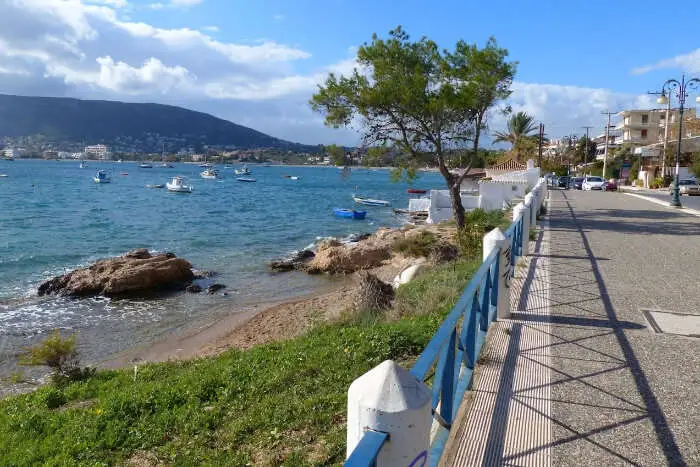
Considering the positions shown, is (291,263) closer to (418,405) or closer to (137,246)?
(137,246)

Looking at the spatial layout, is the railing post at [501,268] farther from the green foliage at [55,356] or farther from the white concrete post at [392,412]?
the green foliage at [55,356]

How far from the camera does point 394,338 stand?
6645 millimetres

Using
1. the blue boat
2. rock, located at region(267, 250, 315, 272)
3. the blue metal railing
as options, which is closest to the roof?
the blue boat

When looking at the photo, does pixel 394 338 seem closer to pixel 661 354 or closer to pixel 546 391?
pixel 546 391

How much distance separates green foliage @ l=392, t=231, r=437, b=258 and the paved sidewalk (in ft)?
34.9

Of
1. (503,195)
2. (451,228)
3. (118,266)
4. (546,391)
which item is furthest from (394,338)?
(503,195)

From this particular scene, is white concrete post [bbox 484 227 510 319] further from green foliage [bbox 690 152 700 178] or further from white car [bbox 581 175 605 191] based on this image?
green foliage [bbox 690 152 700 178]

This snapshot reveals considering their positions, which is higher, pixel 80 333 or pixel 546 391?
pixel 546 391

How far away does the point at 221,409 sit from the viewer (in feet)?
18.6

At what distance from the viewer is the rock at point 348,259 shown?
71.8ft

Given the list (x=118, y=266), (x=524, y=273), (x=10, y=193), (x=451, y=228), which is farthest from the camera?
(x=10, y=193)

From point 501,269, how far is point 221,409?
355cm

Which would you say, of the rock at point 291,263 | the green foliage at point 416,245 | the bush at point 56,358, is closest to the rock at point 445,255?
the green foliage at point 416,245

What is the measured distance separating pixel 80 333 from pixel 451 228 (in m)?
16.3
